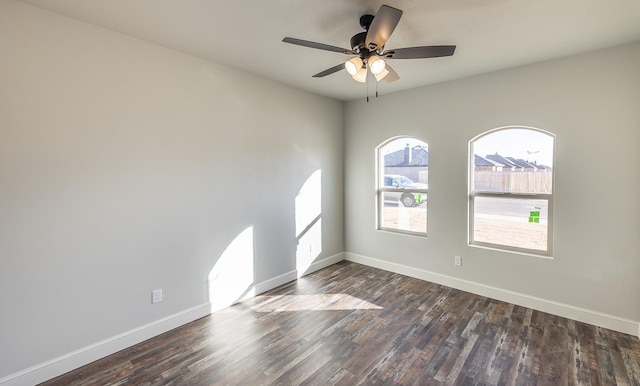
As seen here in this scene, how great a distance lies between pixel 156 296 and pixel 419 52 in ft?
10.4

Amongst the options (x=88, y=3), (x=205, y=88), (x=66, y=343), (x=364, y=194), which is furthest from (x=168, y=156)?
(x=364, y=194)

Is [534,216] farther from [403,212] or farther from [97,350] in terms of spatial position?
[97,350]

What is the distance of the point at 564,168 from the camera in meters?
3.07

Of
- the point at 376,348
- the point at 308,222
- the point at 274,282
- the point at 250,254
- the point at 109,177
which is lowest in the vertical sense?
the point at 376,348

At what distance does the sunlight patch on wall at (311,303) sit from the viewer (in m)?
3.35

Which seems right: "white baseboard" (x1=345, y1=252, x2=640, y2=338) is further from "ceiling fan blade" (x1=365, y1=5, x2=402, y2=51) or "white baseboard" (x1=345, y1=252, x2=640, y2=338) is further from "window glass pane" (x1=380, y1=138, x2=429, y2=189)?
"ceiling fan blade" (x1=365, y1=5, x2=402, y2=51)

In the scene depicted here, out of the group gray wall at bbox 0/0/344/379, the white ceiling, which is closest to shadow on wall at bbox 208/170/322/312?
gray wall at bbox 0/0/344/379

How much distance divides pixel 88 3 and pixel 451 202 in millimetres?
4125

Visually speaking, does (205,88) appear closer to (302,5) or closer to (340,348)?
(302,5)

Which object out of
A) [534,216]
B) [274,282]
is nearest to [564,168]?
[534,216]

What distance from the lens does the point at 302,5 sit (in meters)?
2.10

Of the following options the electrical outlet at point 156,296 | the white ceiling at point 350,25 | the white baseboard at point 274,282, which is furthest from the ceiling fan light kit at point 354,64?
the white baseboard at point 274,282

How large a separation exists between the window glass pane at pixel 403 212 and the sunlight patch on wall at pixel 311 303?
146 centimetres

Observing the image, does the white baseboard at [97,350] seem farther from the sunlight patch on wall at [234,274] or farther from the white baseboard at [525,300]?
the white baseboard at [525,300]
